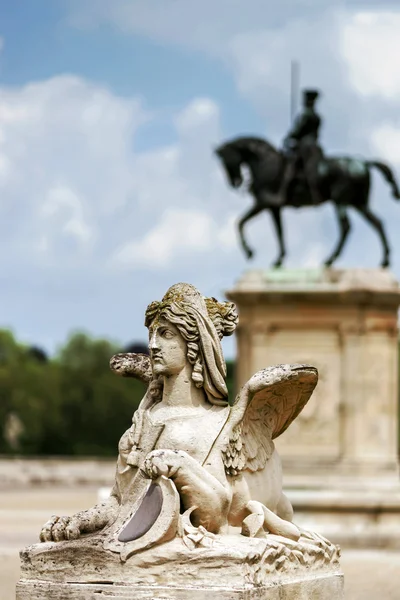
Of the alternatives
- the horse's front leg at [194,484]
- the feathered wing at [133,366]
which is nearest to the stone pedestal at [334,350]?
the feathered wing at [133,366]

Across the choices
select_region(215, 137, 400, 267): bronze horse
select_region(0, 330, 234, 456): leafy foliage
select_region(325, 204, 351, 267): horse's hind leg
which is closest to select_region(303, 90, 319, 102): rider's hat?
select_region(215, 137, 400, 267): bronze horse

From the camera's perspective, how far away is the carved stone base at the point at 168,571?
706 centimetres

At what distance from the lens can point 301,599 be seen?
7559 millimetres

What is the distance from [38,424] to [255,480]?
57974 millimetres

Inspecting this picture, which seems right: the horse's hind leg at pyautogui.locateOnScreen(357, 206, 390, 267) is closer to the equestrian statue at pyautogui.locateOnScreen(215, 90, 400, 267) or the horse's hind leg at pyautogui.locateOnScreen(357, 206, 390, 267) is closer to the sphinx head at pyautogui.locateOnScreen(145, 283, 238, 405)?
the equestrian statue at pyautogui.locateOnScreen(215, 90, 400, 267)

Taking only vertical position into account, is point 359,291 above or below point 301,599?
above

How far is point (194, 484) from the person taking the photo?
7.33 metres

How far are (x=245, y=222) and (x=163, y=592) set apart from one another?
17.2 m

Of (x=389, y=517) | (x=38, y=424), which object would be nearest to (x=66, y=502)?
(x=389, y=517)

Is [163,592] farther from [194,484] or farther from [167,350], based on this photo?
[167,350]

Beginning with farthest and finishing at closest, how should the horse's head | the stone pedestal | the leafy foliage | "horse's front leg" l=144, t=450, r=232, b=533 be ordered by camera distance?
the leafy foliage < the horse's head < the stone pedestal < "horse's front leg" l=144, t=450, r=232, b=533

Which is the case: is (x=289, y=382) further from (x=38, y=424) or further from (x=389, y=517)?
(x=38, y=424)

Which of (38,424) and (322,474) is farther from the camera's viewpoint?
(38,424)

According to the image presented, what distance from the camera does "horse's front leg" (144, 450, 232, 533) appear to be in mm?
7289
